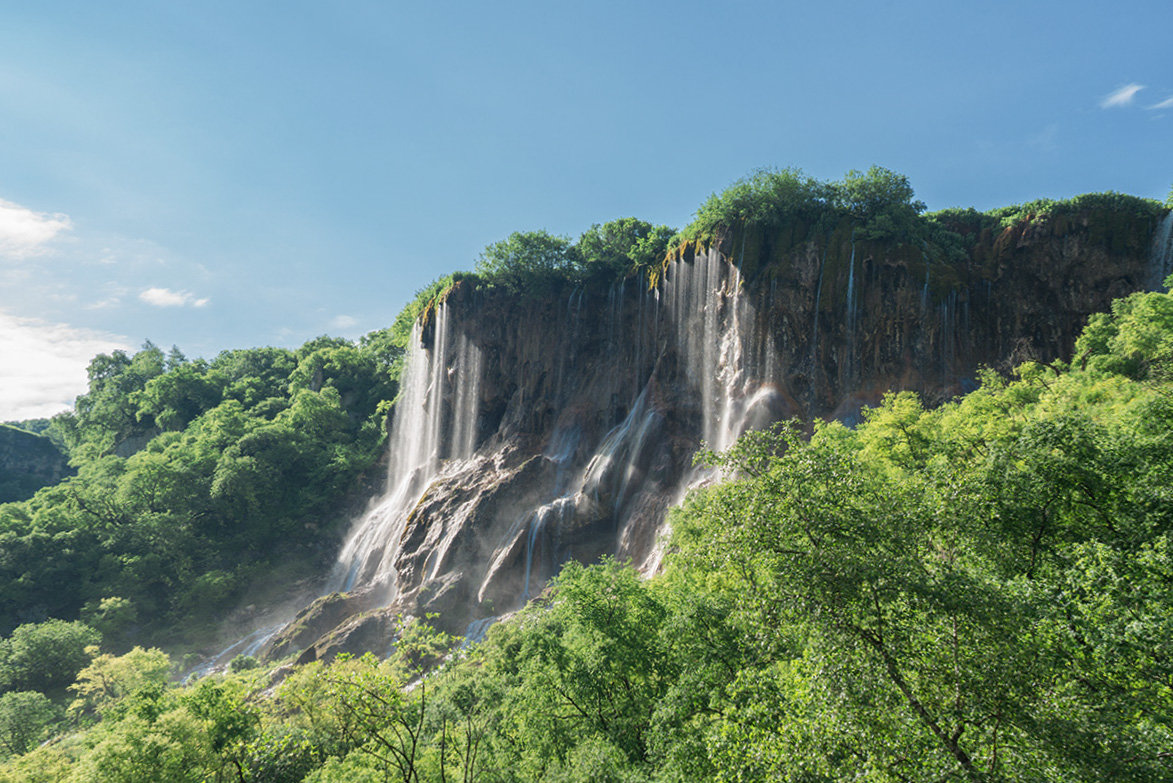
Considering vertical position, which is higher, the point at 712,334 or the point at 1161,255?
the point at 1161,255

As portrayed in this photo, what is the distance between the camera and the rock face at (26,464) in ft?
217

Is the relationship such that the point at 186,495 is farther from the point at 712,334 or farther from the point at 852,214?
the point at 852,214

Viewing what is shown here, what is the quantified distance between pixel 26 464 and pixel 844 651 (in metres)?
103

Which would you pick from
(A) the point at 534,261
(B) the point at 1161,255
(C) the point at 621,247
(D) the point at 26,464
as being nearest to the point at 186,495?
(A) the point at 534,261

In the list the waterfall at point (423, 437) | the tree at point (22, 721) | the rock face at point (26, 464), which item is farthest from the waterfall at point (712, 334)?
the rock face at point (26, 464)

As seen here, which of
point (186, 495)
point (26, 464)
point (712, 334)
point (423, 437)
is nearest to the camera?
point (712, 334)

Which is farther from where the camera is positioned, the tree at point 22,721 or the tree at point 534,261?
the tree at point 534,261

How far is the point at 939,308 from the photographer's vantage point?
1270 inches

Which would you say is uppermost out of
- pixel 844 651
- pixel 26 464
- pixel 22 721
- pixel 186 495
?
pixel 844 651

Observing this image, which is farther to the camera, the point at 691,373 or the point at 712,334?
the point at 691,373

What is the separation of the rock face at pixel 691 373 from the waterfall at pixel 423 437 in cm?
54

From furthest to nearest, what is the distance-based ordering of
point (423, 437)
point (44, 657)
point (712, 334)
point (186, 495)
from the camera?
point (423, 437) < point (186, 495) < point (712, 334) < point (44, 657)

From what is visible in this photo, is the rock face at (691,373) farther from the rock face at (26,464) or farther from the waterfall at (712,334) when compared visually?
the rock face at (26,464)

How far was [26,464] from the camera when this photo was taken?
71.4m
